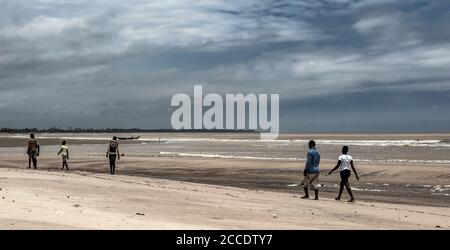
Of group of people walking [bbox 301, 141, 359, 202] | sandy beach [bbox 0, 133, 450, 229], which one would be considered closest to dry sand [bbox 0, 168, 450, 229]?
sandy beach [bbox 0, 133, 450, 229]

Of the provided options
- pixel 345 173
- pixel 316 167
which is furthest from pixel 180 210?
pixel 345 173

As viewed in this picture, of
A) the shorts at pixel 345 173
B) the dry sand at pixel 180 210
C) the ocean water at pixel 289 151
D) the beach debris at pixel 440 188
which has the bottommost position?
the beach debris at pixel 440 188

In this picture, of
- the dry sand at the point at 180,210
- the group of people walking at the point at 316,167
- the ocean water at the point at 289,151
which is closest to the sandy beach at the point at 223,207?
the dry sand at the point at 180,210

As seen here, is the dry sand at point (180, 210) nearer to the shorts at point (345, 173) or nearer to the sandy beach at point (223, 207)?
the sandy beach at point (223, 207)

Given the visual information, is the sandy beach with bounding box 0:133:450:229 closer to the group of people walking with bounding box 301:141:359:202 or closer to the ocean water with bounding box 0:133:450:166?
the group of people walking with bounding box 301:141:359:202

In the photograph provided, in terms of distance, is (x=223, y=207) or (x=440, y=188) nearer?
(x=223, y=207)

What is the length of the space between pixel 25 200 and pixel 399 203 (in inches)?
450

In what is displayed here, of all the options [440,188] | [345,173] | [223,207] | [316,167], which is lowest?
[440,188]

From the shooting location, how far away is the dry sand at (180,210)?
10070 millimetres

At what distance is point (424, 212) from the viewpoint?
14445mm

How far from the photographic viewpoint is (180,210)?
12.8 meters

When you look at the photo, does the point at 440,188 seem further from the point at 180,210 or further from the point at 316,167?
the point at 180,210
